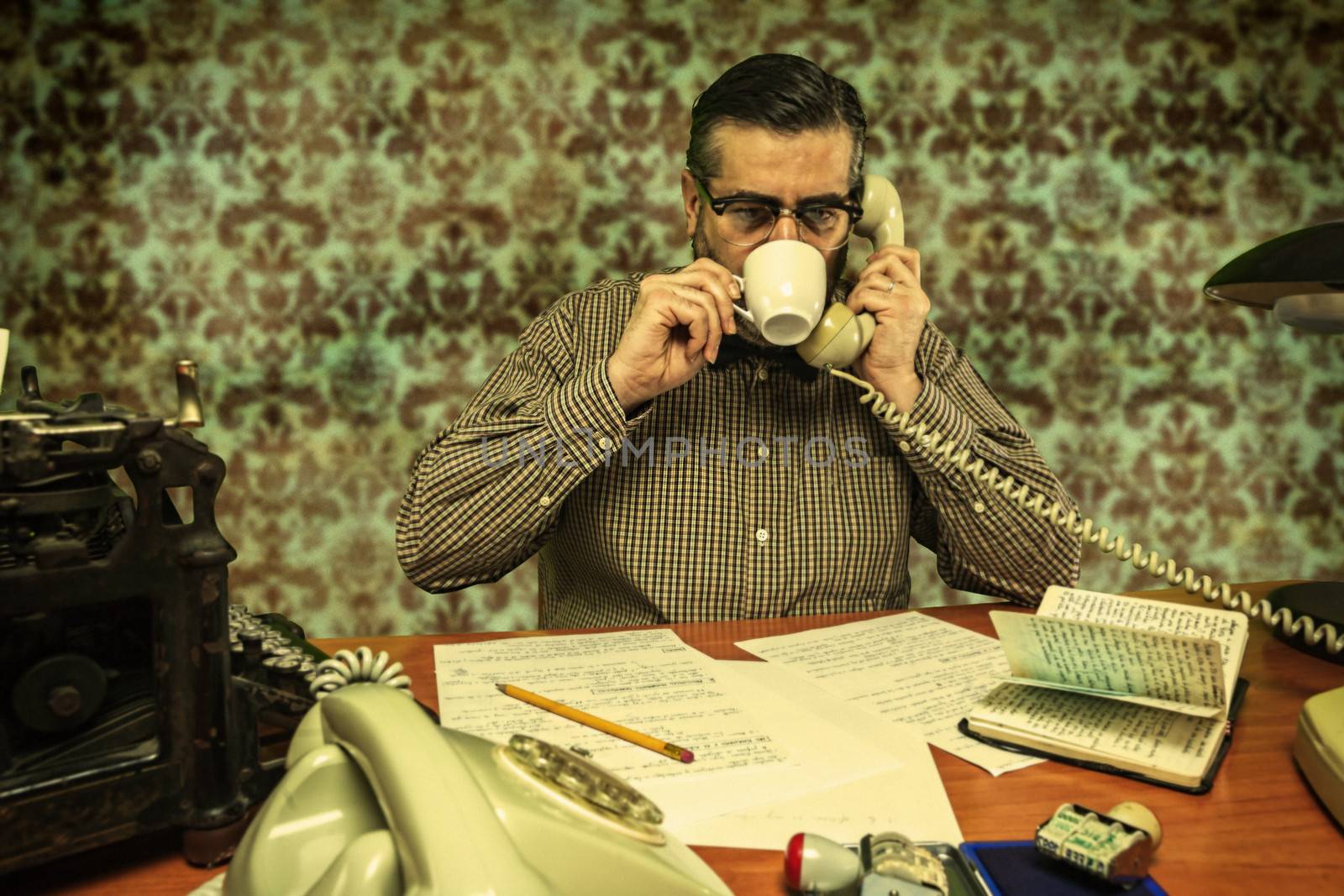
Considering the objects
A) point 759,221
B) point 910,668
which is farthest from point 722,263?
point 910,668

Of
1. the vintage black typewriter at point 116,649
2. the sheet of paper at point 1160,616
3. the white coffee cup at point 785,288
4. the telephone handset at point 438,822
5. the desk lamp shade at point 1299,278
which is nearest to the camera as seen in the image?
the telephone handset at point 438,822

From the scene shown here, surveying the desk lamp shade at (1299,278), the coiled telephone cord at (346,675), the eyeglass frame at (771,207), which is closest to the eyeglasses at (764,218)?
the eyeglass frame at (771,207)

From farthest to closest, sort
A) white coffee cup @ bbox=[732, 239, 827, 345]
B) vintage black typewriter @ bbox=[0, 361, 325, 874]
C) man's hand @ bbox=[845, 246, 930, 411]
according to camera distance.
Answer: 1. man's hand @ bbox=[845, 246, 930, 411]
2. white coffee cup @ bbox=[732, 239, 827, 345]
3. vintage black typewriter @ bbox=[0, 361, 325, 874]

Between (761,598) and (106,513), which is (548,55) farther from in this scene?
(106,513)

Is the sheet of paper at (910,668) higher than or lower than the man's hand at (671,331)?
lower

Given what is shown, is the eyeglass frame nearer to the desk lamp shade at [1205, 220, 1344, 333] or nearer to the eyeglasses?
the eyeglasses

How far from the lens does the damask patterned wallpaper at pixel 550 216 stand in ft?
7.09

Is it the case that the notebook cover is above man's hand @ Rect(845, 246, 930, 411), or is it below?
below

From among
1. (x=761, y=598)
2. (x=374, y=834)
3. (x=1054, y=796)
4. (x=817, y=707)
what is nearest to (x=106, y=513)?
(x=374, y=834)

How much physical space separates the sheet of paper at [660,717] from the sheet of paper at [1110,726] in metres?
0.15

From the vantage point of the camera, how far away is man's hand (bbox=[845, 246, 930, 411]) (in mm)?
1413

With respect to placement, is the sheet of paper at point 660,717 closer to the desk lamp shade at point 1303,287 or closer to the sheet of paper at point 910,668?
the sheet of paper at point 910,668

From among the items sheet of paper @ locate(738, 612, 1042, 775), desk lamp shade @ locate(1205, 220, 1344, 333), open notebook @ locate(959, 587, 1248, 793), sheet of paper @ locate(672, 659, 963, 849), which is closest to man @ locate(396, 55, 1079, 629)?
sheet of paper @ locate(738, 612, 1042, 775)

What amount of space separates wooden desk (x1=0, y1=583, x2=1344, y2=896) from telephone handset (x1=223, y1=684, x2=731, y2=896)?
0.52ft
